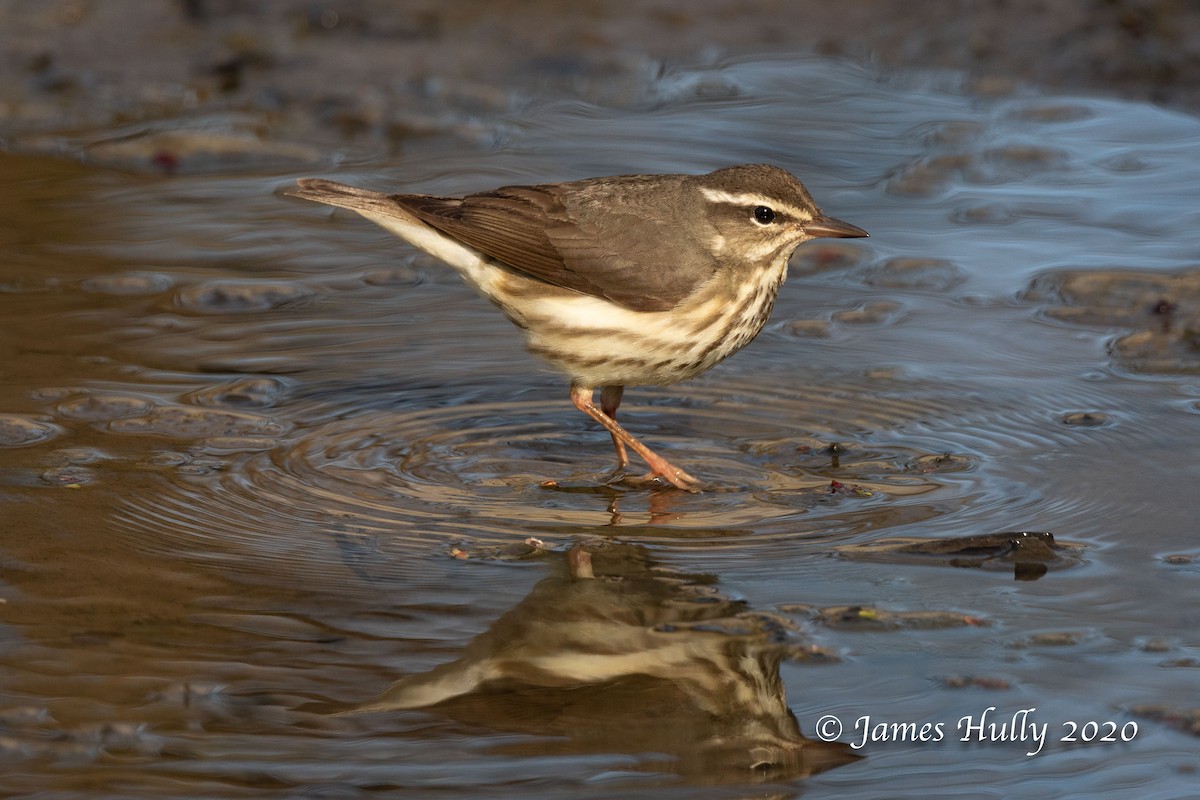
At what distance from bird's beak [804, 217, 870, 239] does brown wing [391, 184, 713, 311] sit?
500mm

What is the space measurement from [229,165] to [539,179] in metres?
2.22

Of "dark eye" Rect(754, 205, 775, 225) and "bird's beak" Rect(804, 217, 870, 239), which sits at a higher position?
"dark eye" Rect(754, 205, 775, 225)

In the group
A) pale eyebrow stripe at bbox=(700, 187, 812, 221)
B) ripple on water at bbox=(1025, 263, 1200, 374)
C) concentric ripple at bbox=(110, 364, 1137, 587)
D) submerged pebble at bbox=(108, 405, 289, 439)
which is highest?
pale eyebrow stripe at bbox=(700, 187, 812, 221)

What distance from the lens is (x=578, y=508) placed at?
6.24 m

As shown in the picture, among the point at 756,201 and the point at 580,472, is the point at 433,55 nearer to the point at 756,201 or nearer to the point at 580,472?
the point at 756,201

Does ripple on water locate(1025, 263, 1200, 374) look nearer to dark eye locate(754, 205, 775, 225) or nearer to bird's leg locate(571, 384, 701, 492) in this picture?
dark eye locate(754, 205, 775, 225)

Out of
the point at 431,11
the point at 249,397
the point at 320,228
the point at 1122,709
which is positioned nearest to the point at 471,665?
the point at 1122,709

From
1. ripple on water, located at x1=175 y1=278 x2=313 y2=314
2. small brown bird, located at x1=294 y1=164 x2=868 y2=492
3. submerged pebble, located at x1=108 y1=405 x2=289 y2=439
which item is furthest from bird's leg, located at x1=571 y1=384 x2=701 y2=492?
ripple on water, located at x1=175 y1=278 x2=313 y2=314

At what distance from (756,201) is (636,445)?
1.25m

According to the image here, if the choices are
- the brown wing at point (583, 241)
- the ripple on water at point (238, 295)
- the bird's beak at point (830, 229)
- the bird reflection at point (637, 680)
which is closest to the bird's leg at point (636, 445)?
the brown wing at point (583, 241)

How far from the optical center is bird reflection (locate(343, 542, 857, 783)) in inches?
177

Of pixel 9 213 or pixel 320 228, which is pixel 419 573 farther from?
pixel 9 213

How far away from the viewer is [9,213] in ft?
30.9

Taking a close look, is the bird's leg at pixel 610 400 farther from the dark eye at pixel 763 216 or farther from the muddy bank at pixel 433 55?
the muddy bank at pixel 433 55
